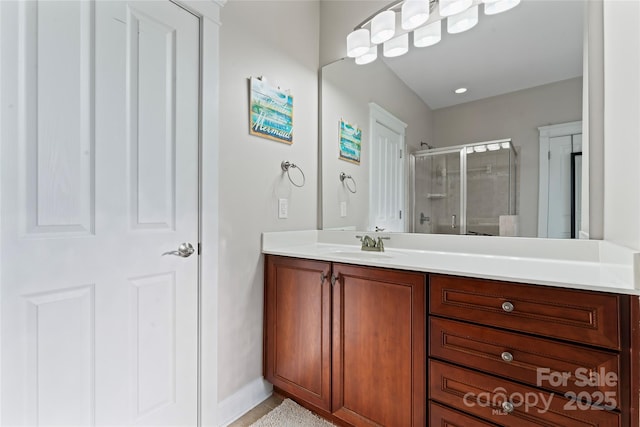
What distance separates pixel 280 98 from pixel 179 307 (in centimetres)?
130

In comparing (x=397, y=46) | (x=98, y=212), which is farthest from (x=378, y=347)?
(x=397, y=46)

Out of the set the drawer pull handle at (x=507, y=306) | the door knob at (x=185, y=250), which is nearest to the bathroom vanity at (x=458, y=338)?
the drawer pull handle at (x=507, y=306)

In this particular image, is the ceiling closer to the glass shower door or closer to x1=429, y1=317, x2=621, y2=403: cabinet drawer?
the glass shower door

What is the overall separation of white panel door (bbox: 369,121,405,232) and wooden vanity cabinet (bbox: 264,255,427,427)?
25.3 inches

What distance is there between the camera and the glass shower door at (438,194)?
66.8 inches

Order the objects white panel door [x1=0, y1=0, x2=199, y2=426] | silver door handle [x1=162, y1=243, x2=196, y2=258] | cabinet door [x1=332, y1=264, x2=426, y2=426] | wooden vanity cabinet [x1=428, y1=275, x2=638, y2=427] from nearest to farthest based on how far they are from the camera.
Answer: wooden vanity cabinet [x1=428, y1=275, x2=638, y2=427] < white panel door [x1=0, y1=0, x2=199, y2=426] < cabinet door [x1=332, y1=264, x2=426, y2=426] < silver door handle [x1=162, y1=243, x2=196, y2=258]

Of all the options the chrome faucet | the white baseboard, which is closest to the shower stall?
the chrome faucet

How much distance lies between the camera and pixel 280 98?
73.0 inches

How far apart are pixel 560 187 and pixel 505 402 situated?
3.35 ft

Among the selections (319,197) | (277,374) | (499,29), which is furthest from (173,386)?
(499,29)

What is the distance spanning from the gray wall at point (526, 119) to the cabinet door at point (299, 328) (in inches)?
41.5

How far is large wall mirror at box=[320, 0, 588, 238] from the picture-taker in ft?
4.71

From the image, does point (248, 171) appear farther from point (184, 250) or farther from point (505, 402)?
point (505, 402)

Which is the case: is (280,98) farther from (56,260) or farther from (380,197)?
(56,260)
